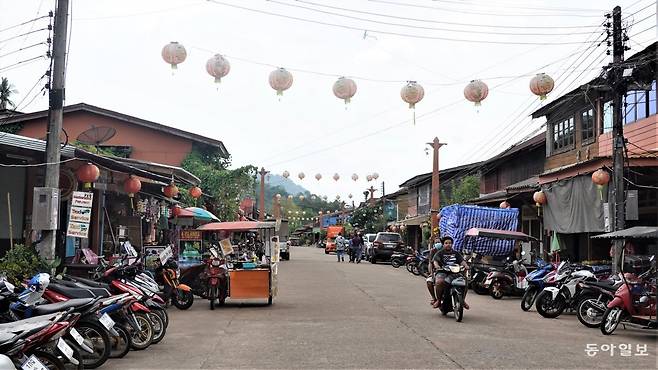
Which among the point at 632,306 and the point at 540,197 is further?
the point at 540,197

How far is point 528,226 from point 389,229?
27.5m

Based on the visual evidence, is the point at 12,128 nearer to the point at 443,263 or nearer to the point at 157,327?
the point at 157,327

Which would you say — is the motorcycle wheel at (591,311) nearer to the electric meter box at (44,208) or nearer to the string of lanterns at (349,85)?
the string of lanterns at (349,85)

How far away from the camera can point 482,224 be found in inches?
891

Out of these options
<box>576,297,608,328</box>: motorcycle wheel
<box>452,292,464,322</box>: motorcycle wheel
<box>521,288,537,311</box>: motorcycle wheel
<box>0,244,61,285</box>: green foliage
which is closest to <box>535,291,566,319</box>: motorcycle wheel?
<box>521,288,537,311</box>: motorcycle wheel

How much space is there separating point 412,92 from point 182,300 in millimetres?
6944

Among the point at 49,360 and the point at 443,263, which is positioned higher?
the point at 443,263

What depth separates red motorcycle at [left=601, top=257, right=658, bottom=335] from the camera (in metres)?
10.8

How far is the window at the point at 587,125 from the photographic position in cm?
2270

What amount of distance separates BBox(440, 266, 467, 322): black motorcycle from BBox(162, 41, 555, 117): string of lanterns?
412 cm

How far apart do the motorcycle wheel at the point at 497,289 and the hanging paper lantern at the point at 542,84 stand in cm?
636

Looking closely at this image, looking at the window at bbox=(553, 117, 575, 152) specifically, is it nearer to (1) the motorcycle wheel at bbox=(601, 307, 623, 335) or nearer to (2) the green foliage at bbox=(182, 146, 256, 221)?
(2) the green foliage at bbox=(182, 146, 256, 221)

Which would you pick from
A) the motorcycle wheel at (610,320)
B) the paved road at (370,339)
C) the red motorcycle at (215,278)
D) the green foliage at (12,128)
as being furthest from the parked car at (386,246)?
the motorcycle wheel at (610,320)

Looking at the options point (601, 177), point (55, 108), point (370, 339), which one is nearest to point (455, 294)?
point (370, 339)
